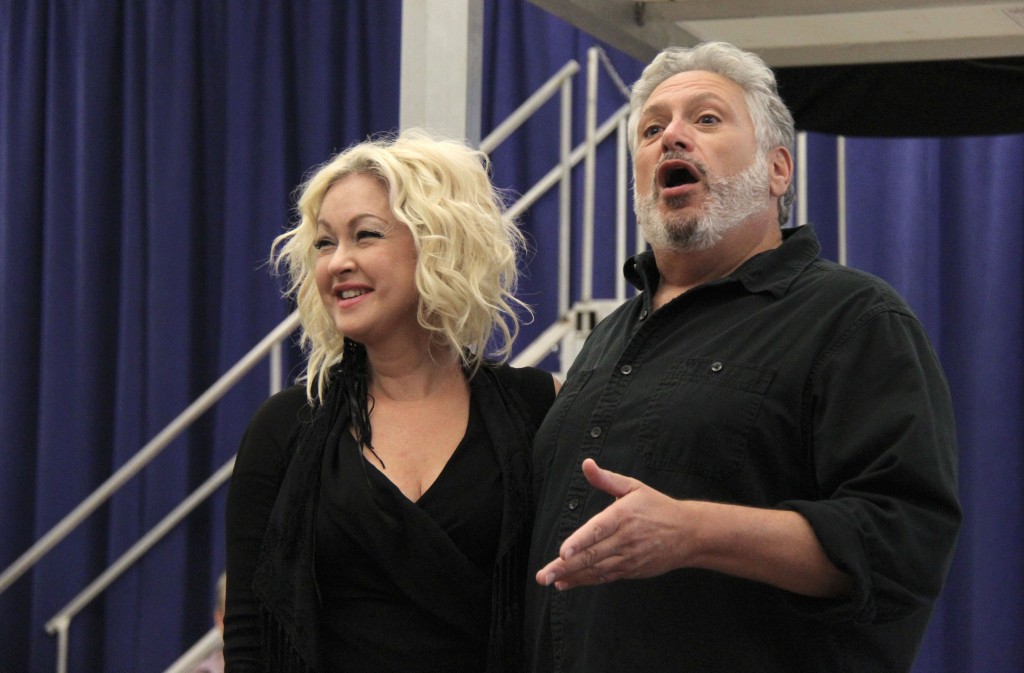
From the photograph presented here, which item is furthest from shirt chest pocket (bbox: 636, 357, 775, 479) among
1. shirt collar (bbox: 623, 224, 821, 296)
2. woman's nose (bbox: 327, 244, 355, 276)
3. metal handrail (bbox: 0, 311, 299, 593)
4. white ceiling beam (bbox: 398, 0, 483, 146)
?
metal handrail (bbox: 0, 311, 299, 593)

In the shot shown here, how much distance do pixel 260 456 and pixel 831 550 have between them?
30.4 inches

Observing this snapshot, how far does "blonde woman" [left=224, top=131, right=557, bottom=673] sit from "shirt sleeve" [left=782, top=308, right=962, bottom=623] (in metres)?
0.45

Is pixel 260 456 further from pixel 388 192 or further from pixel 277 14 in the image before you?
pixel 277 14

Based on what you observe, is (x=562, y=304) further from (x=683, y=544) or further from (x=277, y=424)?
(x=683, y=544)

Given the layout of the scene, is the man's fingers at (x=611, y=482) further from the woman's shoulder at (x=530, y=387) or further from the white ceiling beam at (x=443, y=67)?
the white ceiling beam at (x=443, y=67)

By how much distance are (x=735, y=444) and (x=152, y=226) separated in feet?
11.5

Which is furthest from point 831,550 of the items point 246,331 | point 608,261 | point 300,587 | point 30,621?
point 30,621

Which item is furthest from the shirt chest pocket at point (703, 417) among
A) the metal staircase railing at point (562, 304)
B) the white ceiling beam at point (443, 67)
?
the metal staircase railing at point (562, 304)

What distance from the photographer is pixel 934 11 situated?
2293 mm

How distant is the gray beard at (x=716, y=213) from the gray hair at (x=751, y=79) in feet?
0.22

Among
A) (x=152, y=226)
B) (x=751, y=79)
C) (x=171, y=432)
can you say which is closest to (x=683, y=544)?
(x=751, y=79)

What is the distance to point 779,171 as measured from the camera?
66.4 inches

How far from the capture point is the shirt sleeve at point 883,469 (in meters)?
1.25

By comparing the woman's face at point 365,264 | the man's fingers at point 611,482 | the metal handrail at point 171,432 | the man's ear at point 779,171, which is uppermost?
the man's ear at point 779,171
